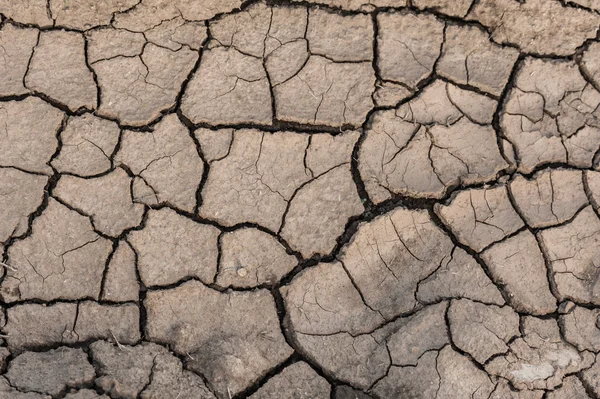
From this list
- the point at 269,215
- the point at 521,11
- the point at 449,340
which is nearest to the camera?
the point at 449,340

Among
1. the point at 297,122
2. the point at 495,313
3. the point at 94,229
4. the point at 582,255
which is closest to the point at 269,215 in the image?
the point at 297,122

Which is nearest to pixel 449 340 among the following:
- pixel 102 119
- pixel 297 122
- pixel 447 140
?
pixel 447 140

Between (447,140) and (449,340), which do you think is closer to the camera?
(449,340)

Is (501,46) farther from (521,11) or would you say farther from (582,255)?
(582,255)

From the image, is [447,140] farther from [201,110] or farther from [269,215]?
[201,110]

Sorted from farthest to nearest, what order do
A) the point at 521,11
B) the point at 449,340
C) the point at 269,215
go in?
the point at 521,11 → the point at 269,215 → the point at 449,340

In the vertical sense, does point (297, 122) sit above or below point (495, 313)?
above

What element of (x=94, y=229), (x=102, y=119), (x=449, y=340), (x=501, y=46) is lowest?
(x=449, y=340)
